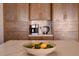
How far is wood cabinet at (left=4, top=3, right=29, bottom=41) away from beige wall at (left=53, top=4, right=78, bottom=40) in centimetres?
82

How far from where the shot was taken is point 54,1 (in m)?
4.56

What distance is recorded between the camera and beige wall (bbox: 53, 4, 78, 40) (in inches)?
179

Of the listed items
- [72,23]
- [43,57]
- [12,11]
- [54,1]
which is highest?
[54,1]

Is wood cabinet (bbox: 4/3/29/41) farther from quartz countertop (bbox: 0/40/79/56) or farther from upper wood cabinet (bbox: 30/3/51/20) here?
quartz countertop (bbox: 0/40/79/56)

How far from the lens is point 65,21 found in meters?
4.57

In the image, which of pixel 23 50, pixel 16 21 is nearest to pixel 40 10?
pixel 16 21

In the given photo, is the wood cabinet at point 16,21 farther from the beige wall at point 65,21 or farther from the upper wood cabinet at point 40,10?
the beige wall at point 65,21

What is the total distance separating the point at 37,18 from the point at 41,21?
331 millimetres

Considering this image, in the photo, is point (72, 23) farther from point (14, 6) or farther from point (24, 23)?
point (14, 6)

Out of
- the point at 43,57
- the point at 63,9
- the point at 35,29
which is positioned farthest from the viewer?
the point at 35,29

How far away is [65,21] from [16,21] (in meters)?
1.39

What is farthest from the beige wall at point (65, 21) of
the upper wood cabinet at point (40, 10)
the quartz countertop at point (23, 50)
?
the quartz countertop at point (23, 50)

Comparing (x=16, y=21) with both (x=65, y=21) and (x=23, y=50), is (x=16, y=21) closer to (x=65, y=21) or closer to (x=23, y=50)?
(x=65, y=21)

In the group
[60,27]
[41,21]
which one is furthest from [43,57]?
[41,21]
